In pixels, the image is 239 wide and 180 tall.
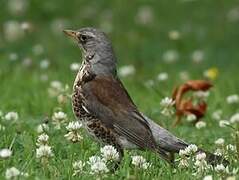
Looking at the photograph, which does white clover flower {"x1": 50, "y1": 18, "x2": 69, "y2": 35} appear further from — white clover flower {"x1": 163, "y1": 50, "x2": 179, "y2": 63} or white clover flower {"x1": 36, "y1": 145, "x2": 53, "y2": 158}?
white clover flower {"x1": 36, "y1": 145, "x2": 53, "y2": 158}

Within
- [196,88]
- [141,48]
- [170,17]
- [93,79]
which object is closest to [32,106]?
[196,88]

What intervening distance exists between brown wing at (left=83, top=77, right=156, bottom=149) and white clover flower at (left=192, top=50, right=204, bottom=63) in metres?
7.68

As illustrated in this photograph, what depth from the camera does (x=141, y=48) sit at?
17.9 meters

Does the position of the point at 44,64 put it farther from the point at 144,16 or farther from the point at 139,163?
the point at 139,163

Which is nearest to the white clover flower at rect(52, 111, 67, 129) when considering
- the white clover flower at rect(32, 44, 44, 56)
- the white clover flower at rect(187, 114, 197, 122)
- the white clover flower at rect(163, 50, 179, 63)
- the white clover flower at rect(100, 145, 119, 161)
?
the white clover flower at rect(100, 145, 119, 161)

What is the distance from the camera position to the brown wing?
8.79 meters

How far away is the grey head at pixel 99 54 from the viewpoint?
9.47 m

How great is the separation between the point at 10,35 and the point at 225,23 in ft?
13.3

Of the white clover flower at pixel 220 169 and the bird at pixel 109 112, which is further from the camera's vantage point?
the bird at pixel 109 112

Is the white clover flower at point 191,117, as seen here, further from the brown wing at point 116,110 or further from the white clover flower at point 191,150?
the white clover flower at point 191,150

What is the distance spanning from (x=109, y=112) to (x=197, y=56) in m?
8.25

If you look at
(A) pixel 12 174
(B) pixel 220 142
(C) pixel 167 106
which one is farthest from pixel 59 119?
(A) pixel 12 174

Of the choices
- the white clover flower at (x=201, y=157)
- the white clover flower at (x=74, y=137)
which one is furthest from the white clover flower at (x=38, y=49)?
the white clover flower at (x=201, y=157)

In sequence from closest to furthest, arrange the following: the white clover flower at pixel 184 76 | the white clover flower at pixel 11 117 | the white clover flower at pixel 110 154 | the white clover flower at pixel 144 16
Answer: the white clover flower at pixel 110 154 < the white clover flower at pixel 11 117 < the white clover flower at pixel 184 76 < the white clover flower at pixel 144 16
